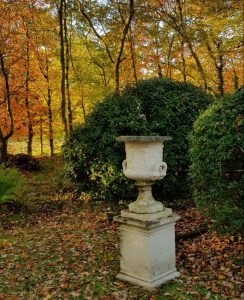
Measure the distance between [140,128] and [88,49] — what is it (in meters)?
13.6

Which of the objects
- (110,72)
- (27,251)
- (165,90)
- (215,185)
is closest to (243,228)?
(215,185)

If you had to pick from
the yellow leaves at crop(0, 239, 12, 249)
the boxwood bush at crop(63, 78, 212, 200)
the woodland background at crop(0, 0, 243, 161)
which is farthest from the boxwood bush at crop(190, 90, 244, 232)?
the woodland background at crop(0, 0, 243, 161)

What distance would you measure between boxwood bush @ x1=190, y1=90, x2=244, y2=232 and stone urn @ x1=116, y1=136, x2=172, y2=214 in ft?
2.51

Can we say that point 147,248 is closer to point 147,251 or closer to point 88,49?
point 147,251

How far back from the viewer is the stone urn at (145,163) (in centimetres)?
429

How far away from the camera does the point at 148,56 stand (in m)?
22.1

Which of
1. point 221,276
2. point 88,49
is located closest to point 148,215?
point 221,276

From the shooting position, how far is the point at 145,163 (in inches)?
170

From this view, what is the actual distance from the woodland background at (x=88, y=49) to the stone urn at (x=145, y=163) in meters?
9.17

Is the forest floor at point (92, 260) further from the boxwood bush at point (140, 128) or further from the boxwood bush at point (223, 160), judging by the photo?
the boxwood bush at point (140, 128)

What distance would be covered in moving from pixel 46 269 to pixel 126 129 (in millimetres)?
3779

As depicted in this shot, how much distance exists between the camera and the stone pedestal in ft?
14.1

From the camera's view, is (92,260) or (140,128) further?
(140,128)

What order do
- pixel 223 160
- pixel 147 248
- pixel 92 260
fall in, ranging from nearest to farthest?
pixel 147 248
pixel 223 160
pixel 92 260
